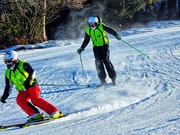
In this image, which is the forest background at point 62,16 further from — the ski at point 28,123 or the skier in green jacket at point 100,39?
the ski at point 28,123

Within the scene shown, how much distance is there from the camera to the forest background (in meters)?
18.5

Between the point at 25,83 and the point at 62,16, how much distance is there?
53.7 feet

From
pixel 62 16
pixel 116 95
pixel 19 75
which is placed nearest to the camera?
pixel 19 75

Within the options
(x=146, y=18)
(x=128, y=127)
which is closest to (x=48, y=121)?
(x=128, y=127)

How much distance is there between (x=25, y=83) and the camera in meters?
5.88

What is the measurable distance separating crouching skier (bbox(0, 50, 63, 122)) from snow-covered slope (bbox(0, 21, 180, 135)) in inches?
10.8

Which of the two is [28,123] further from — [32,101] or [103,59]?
[103,59]

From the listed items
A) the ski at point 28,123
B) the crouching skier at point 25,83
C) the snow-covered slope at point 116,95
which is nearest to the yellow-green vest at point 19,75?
the crouching skier at point 25,83

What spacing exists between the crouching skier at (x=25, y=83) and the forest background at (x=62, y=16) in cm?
1268

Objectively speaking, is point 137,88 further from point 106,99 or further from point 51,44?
point 51,44

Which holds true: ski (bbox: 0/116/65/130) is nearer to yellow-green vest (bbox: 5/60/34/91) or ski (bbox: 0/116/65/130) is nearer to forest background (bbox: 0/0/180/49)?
yellow-green vest (bbox: 5/60/34/91)

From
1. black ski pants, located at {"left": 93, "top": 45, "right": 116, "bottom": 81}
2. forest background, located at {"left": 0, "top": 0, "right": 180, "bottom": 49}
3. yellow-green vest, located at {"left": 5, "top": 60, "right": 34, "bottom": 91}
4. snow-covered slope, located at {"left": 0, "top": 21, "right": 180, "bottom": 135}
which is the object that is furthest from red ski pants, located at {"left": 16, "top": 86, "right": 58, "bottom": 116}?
forest background, located at {"left": 0, "top": 0, "right": 180, "bottom": 49}

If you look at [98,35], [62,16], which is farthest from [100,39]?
[62,16]

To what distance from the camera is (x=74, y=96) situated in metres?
7.70
